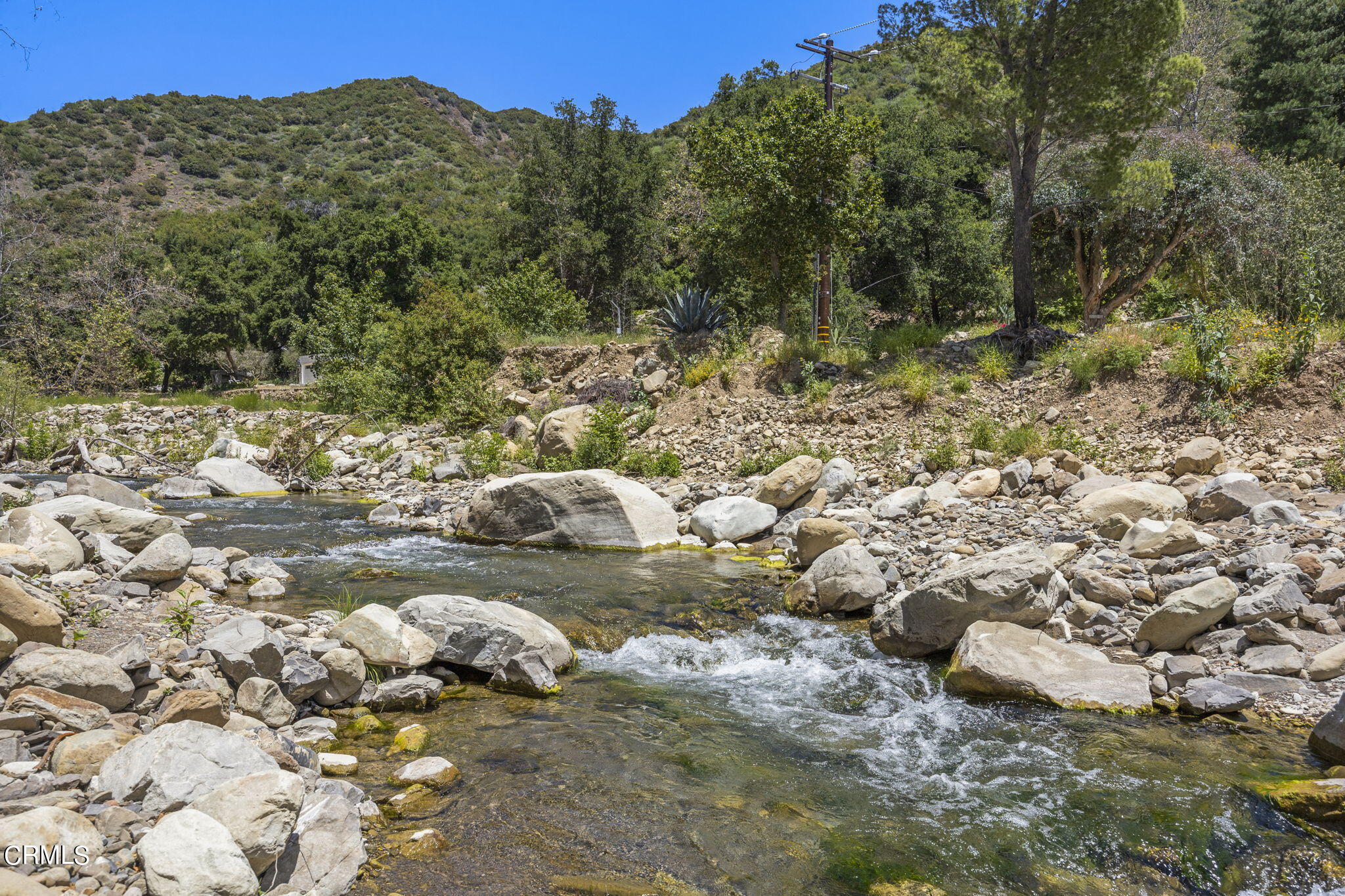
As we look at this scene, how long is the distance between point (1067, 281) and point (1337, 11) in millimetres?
18053

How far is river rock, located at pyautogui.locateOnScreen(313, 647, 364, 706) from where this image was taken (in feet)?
16.6

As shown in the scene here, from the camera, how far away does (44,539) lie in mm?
6340

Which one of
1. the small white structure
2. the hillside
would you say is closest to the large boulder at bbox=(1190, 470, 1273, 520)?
the small white structure

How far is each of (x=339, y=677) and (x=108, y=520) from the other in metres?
4.09

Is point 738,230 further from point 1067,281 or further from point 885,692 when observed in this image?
point 885,692

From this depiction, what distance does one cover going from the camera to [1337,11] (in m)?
26.2

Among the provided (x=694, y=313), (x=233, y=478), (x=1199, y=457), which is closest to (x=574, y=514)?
(x=1199, y=457)

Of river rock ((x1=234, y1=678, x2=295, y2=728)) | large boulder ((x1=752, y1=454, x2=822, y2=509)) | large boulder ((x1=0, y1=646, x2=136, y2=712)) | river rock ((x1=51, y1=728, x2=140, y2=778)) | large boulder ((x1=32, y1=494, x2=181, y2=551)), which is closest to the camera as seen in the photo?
river rock ((x1=51, y1=728, x2=140, y2=778))

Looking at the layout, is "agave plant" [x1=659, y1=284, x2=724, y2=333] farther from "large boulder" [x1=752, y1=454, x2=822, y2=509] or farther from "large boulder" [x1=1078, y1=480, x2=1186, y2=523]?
"large boulder" [x1=1078, y1=480, x2=1186, y2=523]

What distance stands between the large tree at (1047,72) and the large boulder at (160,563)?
47.2ft

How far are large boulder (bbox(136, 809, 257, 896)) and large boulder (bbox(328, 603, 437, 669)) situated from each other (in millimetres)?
2435

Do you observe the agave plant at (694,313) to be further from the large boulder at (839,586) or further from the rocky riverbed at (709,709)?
the large boulder at (839,586)

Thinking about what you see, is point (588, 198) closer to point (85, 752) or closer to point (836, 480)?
point (836, 480)

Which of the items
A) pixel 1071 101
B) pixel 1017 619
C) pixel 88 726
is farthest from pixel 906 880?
pixel 1071 101
